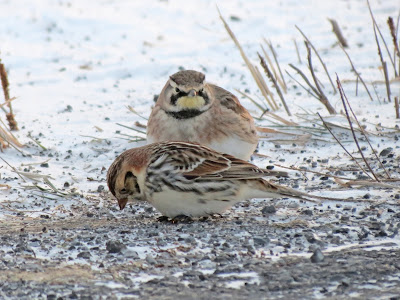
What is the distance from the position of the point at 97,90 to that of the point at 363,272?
6.06m

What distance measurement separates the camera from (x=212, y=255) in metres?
5.16

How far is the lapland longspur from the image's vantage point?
19.2 feet

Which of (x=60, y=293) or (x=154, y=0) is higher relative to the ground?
(x=154, y=0)

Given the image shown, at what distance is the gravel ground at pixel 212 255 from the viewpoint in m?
4.57

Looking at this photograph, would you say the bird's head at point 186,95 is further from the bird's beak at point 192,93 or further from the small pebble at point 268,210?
the small pebble at point 268,210

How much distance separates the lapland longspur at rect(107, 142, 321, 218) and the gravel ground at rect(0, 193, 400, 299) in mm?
160

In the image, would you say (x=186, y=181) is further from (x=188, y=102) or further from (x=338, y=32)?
(x=338, y=32)

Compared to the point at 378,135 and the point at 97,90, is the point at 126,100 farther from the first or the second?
the point at 378,135

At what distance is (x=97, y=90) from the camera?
10.3 metres

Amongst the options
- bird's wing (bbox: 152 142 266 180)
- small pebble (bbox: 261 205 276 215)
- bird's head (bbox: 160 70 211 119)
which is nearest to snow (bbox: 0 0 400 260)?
small pebble (bbox: 261 205 276 215)

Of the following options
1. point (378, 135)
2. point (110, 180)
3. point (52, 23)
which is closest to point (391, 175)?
point (378, 135)

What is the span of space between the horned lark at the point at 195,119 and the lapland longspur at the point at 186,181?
953 millimetres

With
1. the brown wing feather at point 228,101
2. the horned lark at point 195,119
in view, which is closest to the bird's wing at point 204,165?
the horned lark at point 195,119

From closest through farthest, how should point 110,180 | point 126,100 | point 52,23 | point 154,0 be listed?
point 110,180
point 126,100
point 52,23
point 154,0
